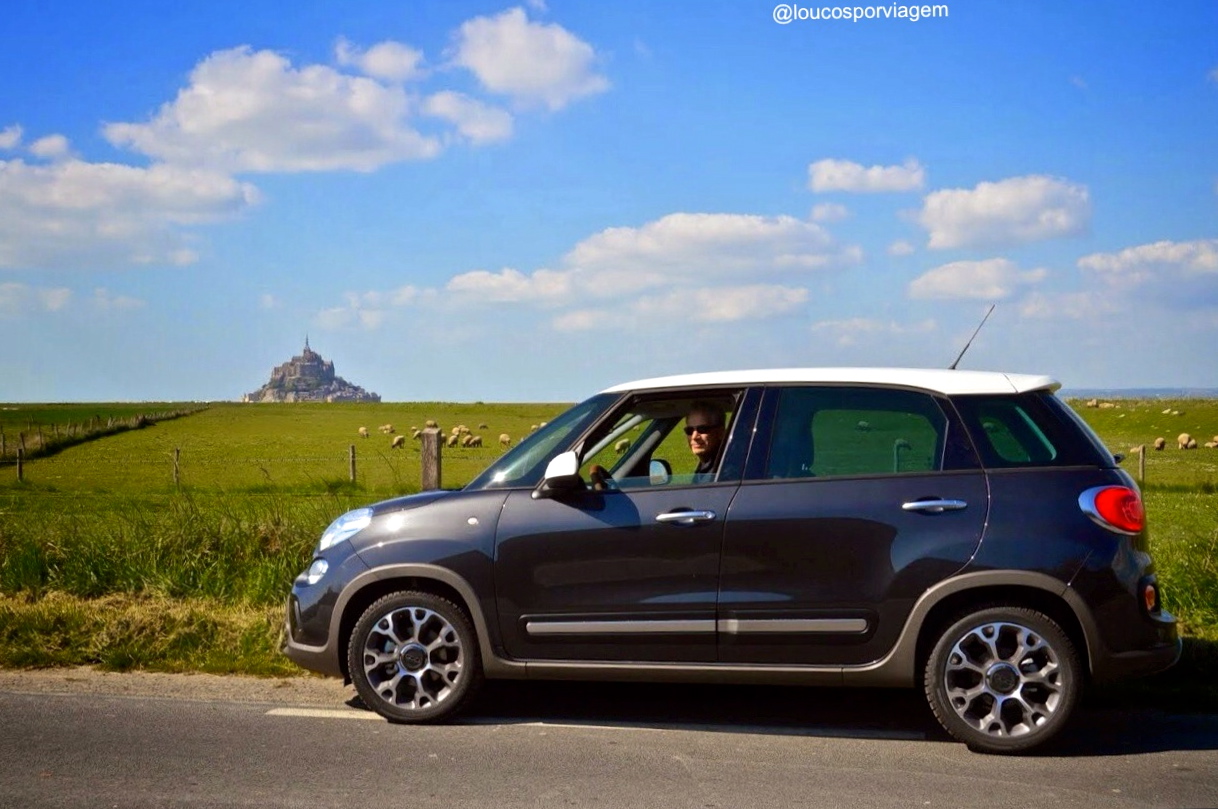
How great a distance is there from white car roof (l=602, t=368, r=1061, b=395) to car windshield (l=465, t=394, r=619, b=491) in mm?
230

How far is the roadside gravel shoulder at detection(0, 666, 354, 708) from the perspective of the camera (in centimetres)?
779

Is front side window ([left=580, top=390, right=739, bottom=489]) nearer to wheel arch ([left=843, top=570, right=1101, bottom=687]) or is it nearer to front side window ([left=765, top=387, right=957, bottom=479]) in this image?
front side window ([left=765, top=387, right=957, bottom=479])

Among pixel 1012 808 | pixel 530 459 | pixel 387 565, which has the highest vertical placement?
pixel 530 459

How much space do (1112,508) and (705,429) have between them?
2.13 meters

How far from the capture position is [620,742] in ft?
21.6

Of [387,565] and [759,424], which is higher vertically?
[759,424]

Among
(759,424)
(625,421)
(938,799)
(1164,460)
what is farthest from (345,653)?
(1164,460)

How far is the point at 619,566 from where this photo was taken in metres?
6.76

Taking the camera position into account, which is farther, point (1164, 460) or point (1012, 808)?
point (1164, 460)

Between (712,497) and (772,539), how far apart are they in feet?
1.23

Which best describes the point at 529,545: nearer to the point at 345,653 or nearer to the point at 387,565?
the point at 387,565

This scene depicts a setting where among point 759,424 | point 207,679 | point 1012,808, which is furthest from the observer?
point 207,679

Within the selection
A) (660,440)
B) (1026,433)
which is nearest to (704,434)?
(660,440)

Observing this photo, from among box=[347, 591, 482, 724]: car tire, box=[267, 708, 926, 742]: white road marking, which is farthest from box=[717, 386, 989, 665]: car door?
box=[347, 591, 482, 724]: car tire
